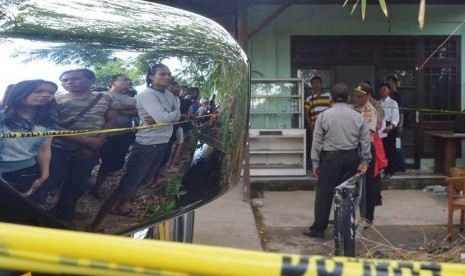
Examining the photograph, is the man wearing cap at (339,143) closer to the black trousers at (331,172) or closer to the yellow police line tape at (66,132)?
the black trousers at (331,172)

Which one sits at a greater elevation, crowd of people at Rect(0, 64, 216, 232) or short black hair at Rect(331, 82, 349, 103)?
short black hair at Rect(331, 82, 349, 103)

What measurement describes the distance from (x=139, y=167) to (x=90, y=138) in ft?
0.48

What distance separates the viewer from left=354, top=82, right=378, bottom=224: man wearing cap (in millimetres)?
6395

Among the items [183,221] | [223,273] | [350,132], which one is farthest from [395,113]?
[223,273]

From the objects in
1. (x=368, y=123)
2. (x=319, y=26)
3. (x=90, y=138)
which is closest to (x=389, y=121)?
(x=319, y=26)

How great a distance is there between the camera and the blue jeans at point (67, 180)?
1.24m

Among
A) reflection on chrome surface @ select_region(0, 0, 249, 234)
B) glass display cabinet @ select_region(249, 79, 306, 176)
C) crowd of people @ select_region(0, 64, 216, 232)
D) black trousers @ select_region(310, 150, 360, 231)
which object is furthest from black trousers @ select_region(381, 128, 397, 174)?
crowd of people @ select_region(0, 64, 216, 232)

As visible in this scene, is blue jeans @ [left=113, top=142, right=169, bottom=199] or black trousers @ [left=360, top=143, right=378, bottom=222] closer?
blue jeans @ [left=113, top=142, right=169, bottom=199]

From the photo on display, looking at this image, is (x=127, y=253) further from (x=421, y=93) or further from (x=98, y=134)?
(x=421, y=93)

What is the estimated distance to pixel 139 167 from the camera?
→ 4.53 feet

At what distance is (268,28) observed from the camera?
9.38 metres

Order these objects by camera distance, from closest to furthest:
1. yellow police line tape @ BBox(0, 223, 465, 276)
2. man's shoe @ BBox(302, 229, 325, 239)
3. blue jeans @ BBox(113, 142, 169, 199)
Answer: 1. yellow police line tape @ BBox(0, 223, 465, 276)
2. blue jeans @ BBox(113, 142, 169, 199)
3. man's shoe @ BBox(302, 229, 325, 239)

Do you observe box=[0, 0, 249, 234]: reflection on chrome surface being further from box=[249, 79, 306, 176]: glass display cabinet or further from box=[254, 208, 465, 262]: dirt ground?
box=[249, 79, 306, 176]: glass display cabinet

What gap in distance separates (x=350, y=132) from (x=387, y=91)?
3379 millimetres
